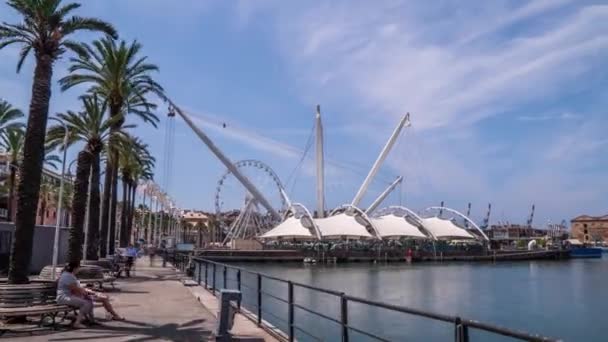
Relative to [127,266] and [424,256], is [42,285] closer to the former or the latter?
[127,266]

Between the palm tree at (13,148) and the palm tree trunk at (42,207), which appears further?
the palm tree trunk at (42,207)

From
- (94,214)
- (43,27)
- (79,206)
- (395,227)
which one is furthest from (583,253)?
(43,27)

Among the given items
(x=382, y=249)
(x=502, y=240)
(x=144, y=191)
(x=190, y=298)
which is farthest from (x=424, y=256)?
(x=190, y=298)

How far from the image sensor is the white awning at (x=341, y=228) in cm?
11181

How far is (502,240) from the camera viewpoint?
179 meters

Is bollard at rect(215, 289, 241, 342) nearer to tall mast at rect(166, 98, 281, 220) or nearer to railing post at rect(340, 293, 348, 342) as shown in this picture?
railing post at rect(340, 293, 348, 342)

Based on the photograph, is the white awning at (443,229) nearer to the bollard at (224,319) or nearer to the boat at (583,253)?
the boat at (583,253)

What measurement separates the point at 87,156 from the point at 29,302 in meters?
14.9

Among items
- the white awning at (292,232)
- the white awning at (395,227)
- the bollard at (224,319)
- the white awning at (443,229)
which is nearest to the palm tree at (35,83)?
the bollard at (224,319)

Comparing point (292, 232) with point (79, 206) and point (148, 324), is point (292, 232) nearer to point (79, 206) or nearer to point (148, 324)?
point (79, 206)

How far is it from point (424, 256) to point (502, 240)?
241 feet

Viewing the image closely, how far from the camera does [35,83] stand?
15.6 m

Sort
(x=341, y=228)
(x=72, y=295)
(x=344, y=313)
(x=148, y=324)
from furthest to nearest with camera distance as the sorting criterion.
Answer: (x=341, y=228) → (x=148, y=324) → (x=72, y=295) → (x=344, y=313)

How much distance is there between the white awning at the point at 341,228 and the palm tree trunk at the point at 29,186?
97.2m
